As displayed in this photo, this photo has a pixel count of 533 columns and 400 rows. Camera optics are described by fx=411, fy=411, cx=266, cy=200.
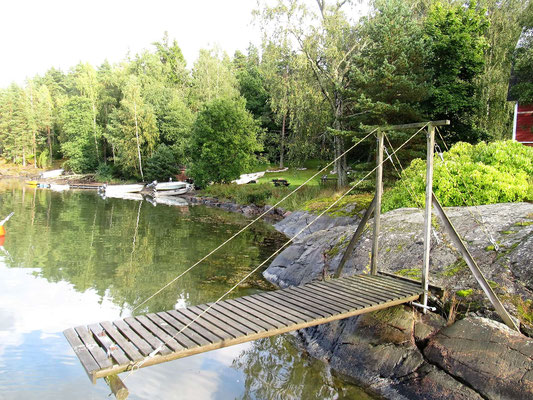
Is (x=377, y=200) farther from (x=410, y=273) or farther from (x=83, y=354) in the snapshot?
(x=83, y=354)

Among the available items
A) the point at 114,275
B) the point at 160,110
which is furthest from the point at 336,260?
the point at 160,110

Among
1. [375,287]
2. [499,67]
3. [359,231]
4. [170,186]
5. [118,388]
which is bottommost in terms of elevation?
[118,388]

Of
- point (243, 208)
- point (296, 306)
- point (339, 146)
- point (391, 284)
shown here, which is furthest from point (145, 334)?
point (243, 208)

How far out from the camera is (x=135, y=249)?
16.0 metres

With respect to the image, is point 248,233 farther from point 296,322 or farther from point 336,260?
point 296,322

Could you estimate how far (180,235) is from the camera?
1900 centimetres

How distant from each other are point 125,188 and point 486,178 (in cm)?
3952

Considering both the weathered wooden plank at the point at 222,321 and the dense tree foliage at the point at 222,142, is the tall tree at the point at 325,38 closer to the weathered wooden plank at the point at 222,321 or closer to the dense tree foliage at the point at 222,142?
the dense tree foliage at the point at 222,142

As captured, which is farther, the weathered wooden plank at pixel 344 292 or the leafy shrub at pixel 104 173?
the leafy shrub at pixel 104 173

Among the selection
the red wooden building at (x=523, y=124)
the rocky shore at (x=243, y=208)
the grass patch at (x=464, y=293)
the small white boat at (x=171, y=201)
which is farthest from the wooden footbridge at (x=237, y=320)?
the small white boat at (x=171, y=201)

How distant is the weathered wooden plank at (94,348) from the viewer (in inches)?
177

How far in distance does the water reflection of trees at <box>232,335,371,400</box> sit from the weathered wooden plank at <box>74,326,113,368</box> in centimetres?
246

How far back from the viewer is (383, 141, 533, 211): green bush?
9.70 meters

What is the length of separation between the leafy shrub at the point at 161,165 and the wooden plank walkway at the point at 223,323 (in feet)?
128
